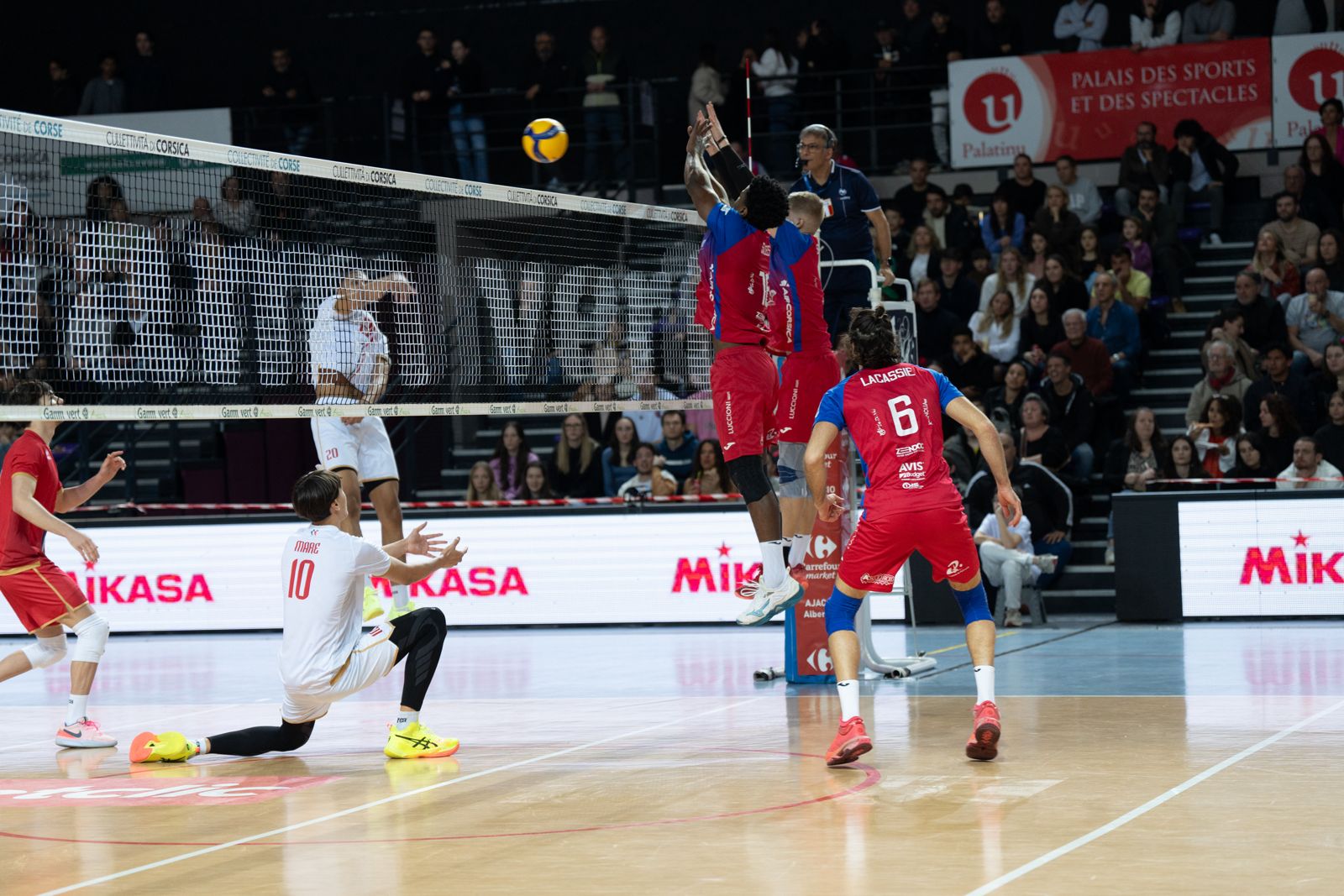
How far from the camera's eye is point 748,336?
1009 centimetres

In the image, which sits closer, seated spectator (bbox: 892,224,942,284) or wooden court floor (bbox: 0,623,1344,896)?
wooden court floor (bbox: 0,623,1344,896)

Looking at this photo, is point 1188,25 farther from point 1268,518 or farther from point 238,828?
point 238,828

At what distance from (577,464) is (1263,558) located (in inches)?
278

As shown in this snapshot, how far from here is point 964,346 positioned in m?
18.1

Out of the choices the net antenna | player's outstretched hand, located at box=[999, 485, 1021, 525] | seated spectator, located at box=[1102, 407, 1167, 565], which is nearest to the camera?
player's outstretched hand, located at box=[999, 485, 1021, 525]

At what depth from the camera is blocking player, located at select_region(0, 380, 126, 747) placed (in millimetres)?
9844

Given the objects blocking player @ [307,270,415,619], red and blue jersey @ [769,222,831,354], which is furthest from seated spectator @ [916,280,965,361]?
blocking player @ [307,270,415,619]

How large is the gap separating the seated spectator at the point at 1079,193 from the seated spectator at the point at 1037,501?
16.8 ft

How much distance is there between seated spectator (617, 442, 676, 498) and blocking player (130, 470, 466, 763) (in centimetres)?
844

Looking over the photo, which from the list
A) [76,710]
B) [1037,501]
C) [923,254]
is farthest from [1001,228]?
[76,710]

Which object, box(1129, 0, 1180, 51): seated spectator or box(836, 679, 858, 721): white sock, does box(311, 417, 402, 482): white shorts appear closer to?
box(836, 679, 858, 721): white sock

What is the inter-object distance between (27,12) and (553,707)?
803 inches

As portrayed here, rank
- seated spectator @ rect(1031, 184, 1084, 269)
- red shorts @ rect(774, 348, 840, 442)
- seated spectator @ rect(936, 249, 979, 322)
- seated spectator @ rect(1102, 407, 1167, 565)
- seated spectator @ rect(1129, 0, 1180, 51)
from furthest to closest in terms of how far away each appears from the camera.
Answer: seated spectator @ rect(1129, 0, 1180, 51) < seated spectator @ rect(936, 249, 979, 322) < seated spectator @ rect(1031, 184, 1084, 269) < seated spectator @ rect(1102, 407, 1167, 565) < red shorts @ rect(774, 348, 840, 442)

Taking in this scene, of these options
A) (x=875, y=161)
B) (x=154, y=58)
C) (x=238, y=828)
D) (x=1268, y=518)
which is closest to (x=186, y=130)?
(x=154, y=58)
